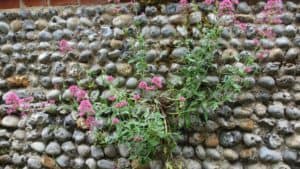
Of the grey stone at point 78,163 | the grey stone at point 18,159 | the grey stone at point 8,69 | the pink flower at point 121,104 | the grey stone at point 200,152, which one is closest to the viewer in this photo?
the pink flower at point 121,104

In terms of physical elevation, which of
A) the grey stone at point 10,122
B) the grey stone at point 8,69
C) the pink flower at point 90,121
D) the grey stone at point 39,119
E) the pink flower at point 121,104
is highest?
the grey stone at point 8,69

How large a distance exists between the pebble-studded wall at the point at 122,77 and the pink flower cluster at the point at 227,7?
0.14 ft

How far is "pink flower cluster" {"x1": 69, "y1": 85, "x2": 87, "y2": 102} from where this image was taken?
245 centimetres

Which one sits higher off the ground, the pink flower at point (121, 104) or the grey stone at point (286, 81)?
the grey stone at point (286, 81)

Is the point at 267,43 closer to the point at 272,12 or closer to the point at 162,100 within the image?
the point at 272,12

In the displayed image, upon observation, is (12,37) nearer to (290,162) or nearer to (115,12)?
(115,12)

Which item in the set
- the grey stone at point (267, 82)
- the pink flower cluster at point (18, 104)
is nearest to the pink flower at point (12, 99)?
the pink flower cluster at point (18, 104)

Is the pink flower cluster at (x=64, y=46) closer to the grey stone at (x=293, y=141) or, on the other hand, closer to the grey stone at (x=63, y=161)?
the grey stone at (x=63, y=161)

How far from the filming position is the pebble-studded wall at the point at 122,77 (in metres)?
2.44

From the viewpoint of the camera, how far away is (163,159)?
2445 mm

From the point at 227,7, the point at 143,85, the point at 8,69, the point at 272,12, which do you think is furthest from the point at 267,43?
the point at 8,69

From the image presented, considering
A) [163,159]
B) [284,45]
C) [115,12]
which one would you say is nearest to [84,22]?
[115,12]

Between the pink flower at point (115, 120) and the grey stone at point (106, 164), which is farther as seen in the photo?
the grey stone at point (106, 164)

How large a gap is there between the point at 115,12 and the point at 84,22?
19 cm
